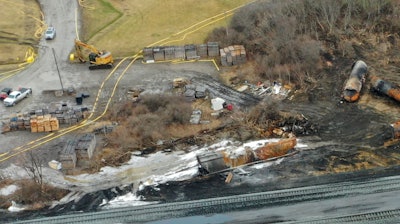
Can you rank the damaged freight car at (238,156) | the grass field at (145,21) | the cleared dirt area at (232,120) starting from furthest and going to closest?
the grass field at (145,21), the damaged freight car at (238,156), the cleared dirt area at (232,120)

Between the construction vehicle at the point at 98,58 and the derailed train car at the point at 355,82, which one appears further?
the construction vehicle at the point at 98,58

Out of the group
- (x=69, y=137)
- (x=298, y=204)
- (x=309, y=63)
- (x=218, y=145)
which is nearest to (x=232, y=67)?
(x=309, y=63)

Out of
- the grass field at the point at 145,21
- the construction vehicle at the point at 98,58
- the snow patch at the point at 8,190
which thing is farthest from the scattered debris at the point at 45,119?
the grass field at the point at 145,21

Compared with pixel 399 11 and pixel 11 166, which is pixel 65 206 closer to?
pixel 11 166

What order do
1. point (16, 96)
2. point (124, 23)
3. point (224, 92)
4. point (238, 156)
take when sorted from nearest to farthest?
point (238, 156)
point (224, 92)
point (16, 96)
point (124, 23)

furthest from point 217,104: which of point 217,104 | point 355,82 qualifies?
point 355,82

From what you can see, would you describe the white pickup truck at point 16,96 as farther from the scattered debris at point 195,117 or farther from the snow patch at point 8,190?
the scattered debris at point 195,117

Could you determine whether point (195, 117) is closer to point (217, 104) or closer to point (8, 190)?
point (217, 104)
